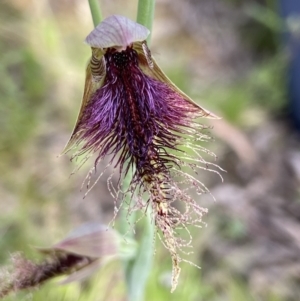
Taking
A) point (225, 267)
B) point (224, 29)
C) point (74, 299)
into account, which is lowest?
point (225, 267)

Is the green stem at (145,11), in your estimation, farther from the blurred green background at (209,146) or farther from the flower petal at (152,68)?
the blurred green background at (209,146)

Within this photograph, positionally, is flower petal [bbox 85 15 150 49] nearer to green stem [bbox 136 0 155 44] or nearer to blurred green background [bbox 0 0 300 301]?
green stem [bbox 136 0 155 44]

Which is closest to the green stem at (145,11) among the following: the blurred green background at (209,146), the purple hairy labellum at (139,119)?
the purple hairy labellum at (139,119)

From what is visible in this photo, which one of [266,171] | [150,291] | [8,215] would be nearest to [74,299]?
[150,291]

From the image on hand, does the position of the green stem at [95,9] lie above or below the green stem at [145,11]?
above

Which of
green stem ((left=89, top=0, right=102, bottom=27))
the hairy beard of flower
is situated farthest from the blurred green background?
green stem ((left=89, top=0, right=102, bottom=27))

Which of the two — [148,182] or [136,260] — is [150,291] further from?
[148,182]

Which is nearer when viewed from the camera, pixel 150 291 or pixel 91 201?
pixel 150 291
